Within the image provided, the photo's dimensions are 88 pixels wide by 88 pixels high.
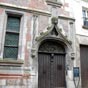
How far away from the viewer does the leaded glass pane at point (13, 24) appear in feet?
21.3

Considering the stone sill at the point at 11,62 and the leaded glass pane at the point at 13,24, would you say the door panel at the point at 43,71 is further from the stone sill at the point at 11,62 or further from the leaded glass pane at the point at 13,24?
the leaded glass pane at the point at 13,24

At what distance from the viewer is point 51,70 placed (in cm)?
680

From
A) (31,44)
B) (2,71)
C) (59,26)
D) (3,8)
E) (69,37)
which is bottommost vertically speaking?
(2,71)

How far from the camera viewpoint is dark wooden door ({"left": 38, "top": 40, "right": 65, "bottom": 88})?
660 centimetres

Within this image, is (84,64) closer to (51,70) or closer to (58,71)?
(58,71)

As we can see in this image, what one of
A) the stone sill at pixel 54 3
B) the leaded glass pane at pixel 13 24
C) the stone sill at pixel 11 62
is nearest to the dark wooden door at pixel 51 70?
the stone sill at pixel 11 62

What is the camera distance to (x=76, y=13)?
26.5ft

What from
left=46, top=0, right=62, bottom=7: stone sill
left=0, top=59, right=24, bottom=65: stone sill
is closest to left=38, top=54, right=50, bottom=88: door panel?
left=0, top=59, right=24, bottom=65: stone sill

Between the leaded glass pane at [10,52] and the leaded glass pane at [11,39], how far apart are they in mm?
217

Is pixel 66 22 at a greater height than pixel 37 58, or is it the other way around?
pixel 66 22

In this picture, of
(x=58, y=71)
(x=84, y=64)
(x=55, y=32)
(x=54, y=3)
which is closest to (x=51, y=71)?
(x=58, y=71)

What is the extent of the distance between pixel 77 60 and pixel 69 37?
1223mm

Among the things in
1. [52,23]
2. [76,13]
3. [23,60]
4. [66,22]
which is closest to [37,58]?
[23,60]

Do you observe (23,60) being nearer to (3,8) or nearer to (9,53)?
(9,53)
